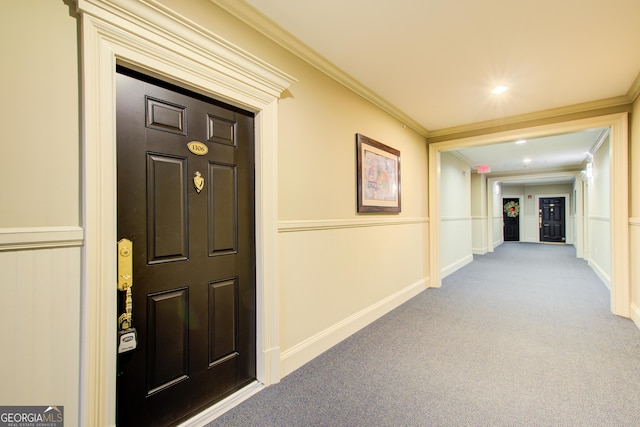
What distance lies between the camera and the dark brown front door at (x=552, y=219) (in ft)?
→ 36.5

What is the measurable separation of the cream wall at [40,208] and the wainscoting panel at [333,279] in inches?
45.3

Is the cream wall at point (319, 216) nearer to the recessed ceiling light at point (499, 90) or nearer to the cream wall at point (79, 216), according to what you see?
the cream wall at point (79, 216)

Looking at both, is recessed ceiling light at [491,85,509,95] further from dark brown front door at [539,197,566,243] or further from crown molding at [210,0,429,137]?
dark brown front door at [539,197,566,243]

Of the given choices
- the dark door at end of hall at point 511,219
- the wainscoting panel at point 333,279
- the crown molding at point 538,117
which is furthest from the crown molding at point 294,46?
the dark door at end of hall at point 511,219

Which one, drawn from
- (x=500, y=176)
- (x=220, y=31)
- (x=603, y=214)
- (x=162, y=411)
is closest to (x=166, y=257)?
(x=162, y=411)

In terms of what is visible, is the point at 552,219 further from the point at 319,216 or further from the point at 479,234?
the point at 319,216

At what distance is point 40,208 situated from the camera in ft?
3.65

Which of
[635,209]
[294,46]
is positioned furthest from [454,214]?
[294,46]

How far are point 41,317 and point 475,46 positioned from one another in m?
3.02

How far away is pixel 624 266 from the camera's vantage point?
313cm

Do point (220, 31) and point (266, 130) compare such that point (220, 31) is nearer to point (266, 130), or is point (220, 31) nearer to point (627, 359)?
point (266, 130)

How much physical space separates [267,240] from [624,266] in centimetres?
392

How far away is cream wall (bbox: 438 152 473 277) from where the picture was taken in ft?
17.7

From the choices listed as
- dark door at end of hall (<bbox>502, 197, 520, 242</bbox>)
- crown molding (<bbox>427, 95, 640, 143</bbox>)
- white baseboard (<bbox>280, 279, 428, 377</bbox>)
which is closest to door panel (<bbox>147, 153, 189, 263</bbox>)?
white baseboard (<bbox>280, 279, 428, 377</bbox>)
